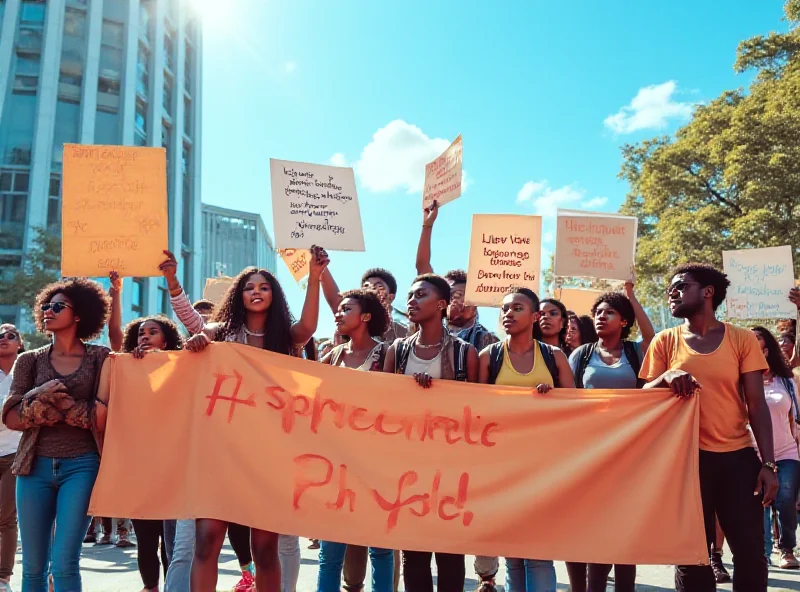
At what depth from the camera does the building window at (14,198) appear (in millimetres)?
36906

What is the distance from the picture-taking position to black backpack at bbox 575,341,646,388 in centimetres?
484

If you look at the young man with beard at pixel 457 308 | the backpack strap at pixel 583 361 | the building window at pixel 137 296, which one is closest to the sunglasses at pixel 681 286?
the backpack strap at pixel 583 361

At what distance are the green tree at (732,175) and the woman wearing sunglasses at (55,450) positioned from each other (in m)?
17.1

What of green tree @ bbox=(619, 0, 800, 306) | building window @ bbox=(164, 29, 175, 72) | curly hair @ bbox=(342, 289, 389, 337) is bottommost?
curly hair @ bbox=(342, 289, 389, 337)

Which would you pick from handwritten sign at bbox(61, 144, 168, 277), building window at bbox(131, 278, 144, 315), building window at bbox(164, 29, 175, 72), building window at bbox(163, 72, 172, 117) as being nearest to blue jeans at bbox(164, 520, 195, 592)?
handwritten sign at bbox(61, 144, 168, 277)

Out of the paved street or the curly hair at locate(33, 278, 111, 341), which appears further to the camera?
the paved street

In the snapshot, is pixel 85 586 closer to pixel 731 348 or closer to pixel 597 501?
pixel 597 501

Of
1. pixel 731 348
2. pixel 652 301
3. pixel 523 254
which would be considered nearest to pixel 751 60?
pixel 652 301

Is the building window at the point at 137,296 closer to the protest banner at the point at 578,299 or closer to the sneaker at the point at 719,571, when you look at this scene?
the protest banner at the point at 578,299

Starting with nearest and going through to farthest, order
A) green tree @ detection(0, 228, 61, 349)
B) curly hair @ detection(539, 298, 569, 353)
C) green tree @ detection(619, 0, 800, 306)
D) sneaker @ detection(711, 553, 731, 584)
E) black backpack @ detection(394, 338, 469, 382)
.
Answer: black backpack @ detection(394, 338, 469, 382), curly hair @ detection(539, 298, 569, 353), sneaker @ detection(711, 553, 731, 584), green tree @ detection(619, 0, 800, 306), green tree @ detection(0, 228, 61, 349)

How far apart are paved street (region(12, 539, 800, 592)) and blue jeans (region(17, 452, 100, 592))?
6.91 feet

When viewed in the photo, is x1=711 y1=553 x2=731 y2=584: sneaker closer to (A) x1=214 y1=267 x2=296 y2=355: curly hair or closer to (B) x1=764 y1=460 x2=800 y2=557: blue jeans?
(B) x1=764 y1=460 x2=800 y2=557: blue jeans

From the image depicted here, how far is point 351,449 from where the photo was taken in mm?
4004

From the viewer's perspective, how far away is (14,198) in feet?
122
